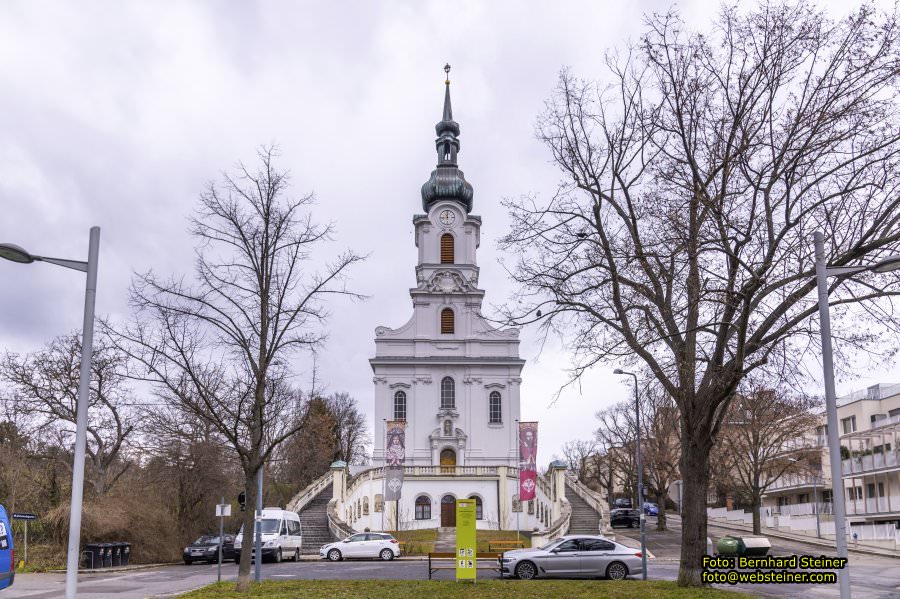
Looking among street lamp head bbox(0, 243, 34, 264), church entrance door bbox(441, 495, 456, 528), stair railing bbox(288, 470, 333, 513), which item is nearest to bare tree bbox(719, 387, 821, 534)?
church entrance door bbox(441, 495, 456, 528)

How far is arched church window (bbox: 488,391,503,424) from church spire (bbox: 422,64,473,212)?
16879 mm

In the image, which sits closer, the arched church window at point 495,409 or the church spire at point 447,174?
the arched church window at point 495,409

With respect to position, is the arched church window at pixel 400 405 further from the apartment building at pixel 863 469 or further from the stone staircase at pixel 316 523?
the apartment building at pixel 863 469

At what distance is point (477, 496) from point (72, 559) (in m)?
47.0

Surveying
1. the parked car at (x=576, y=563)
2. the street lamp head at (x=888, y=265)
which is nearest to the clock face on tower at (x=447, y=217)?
the parked car at (x=576, y=563)

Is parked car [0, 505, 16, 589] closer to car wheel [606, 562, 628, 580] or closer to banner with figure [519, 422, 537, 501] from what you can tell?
car wheel [606, 562, 628, 580]

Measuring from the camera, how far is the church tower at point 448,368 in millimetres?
64875

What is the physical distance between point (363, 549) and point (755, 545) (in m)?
17.8

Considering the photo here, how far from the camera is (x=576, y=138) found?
2234 centimetres

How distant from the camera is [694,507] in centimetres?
2028

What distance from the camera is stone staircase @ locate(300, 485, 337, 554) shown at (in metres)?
47.9

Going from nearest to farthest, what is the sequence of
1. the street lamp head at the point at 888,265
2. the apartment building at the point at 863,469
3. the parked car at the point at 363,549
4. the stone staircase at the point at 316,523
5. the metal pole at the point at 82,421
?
the metal pole at the point at 82,421 < the street lamp head at the point at 888,265 < the parked car at the point at 363,549 < the stone staircase at the point at 316,523 < the apartment building at the point at 863,469

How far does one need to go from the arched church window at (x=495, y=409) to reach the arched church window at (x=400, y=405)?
21.6 feet

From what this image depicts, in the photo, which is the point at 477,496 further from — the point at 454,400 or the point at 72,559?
the point at 72,559
